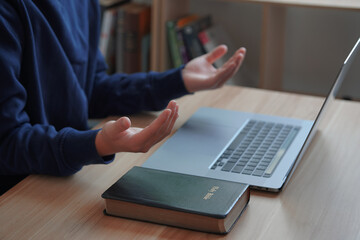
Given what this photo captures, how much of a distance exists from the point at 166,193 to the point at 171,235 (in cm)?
8

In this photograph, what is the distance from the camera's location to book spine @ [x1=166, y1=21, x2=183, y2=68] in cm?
266

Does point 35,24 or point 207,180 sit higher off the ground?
point 35,24

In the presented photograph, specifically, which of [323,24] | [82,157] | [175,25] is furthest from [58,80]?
[323,24]

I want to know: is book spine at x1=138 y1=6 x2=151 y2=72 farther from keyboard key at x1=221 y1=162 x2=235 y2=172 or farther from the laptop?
keyboard key at x1=221 y1=162 x2=235 y2=172

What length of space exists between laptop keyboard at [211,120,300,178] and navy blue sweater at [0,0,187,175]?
0.20 meters

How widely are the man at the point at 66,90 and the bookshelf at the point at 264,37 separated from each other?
1201 mm

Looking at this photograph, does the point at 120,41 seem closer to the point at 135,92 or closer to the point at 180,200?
the point at 135,92

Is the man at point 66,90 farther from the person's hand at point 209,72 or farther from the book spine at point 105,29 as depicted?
the book spine at point 105,29

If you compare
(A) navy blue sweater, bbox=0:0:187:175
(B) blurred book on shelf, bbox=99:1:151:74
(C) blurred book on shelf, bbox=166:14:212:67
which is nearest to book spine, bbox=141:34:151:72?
(B) blurred book on shelf, bbox=99:1:151:74

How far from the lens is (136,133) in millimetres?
969

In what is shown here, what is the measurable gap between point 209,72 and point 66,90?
336mm

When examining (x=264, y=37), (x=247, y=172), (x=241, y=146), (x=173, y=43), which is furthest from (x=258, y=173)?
(x=173, y=43)

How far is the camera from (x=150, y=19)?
9.10 feet

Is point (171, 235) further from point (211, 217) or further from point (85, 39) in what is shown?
point (85, 39)
